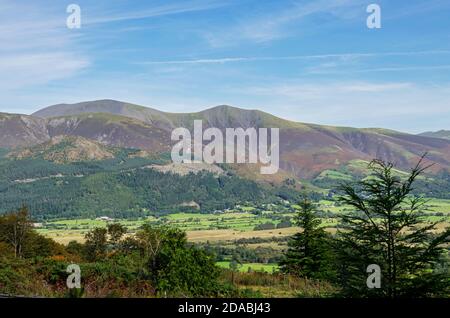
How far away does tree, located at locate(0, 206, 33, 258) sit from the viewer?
115ft

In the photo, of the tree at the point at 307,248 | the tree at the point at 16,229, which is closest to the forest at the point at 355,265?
the tree at the point at 307,248

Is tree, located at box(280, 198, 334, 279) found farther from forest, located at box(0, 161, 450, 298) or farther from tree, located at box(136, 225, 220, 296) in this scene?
tree, located at box(136, 225, 220, 296)

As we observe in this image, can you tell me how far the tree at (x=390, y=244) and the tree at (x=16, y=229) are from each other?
27.3 m

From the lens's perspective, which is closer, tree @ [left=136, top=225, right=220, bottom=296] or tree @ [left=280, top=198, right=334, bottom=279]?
tree @ [left=136, top=225, right=220, bottom=296]

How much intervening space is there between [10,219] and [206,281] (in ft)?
92.4

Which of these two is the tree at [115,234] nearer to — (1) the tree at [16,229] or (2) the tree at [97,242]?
(2) the tree at [97,242]

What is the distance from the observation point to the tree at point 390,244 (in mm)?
11461

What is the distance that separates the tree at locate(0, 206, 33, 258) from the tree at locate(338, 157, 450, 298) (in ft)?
89.4

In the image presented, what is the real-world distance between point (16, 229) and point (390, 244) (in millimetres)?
30381

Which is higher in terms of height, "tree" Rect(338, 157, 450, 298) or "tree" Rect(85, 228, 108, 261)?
"tree" Rect(338, 157, 450, 298)

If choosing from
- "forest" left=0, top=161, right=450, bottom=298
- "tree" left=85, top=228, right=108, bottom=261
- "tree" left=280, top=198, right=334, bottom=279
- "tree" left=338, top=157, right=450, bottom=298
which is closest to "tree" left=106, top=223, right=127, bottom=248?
"tree" left=85, top=228, right=108, bottom=261

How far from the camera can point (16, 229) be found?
35.7 metres
